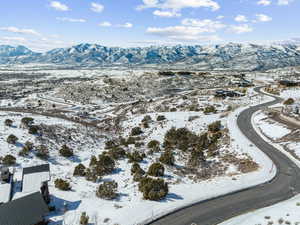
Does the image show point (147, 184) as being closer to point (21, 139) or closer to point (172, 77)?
point (21, 139)

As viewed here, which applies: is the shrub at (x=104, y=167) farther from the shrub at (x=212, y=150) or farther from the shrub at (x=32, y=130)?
the shrub at (x=32, y=130)

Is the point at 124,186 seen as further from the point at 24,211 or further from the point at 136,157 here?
the point at 24,211

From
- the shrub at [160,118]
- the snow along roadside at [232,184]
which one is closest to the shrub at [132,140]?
the shrub at [160,118]

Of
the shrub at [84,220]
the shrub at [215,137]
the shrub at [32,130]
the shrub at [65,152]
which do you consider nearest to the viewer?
the shrub at [84,220]

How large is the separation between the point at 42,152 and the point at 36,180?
10.8 m

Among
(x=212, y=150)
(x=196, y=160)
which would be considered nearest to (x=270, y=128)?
(x=212, y=150)

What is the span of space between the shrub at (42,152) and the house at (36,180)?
845 centimetres

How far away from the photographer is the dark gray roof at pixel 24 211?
13.8 metres

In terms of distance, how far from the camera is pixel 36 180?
59.2ft

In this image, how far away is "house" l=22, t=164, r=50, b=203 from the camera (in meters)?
17.2

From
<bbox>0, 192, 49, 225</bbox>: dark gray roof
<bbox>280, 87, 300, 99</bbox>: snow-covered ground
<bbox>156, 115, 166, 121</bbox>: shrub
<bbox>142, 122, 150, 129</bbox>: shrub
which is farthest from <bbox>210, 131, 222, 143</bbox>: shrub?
<bbox>280, 87, 300, 99</bbox>: snow-covered ground

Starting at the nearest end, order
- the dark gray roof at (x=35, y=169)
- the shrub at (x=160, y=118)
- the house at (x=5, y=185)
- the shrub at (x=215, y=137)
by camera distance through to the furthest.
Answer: the house at (x=5, y=185) < the dark gray roof at (x=35, y=169) < the shrub at (x=215, y=137) < the shrub at (x=160, y=118)

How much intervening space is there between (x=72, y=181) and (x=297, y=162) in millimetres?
22614

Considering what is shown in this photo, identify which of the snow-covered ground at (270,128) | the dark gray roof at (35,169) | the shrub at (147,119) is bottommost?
the shrub at (147,119)
